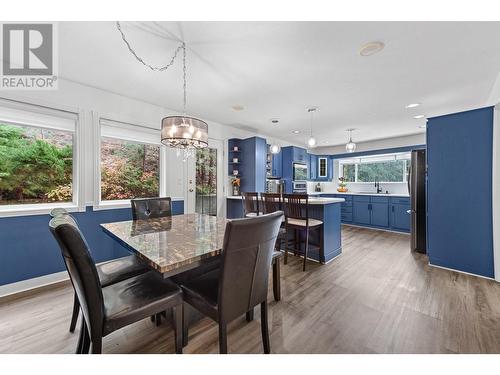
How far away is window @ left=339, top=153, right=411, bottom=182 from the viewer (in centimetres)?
563

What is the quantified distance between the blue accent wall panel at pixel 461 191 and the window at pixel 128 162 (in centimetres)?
410

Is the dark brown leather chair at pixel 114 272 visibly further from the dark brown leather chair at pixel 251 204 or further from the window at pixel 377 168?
the window at pixel 377 168

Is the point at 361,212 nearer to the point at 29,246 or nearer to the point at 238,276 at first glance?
the point at 238,276

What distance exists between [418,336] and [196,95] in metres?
3.46

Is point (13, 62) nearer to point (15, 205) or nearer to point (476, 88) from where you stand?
point (15, 205)

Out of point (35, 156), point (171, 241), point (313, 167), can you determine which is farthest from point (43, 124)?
point (313, 167)

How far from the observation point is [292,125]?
455 cm

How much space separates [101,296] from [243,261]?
729 millimetres

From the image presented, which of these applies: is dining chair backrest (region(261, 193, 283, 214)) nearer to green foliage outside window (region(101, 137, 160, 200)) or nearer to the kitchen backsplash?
green foliage outside window (region(101, 137, 160, 200))

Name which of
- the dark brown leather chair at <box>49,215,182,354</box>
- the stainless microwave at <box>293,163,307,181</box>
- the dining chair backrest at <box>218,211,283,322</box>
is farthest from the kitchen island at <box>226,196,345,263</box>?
the stainless microwave at <box>293,163,307,181</box>

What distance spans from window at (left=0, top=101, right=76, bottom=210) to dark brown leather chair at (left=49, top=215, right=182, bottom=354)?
6.48 ft

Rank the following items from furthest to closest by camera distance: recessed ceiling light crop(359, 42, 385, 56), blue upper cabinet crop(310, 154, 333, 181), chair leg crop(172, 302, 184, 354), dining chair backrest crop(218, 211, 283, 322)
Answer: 1. blue upper cabinet crop(310, 154, 333, 181)
2. recessed ceiling light crop(359, 42, 385, 56)
3. chair leg crop(172, 302, 184, 354)
4. dining chair backrest crop(218, 211, 283, 322)

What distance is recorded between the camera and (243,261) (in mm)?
1170


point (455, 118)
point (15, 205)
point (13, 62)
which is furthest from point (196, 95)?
point (455, 118)
